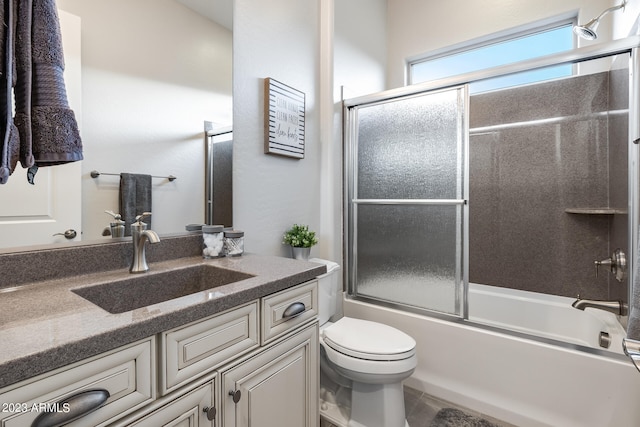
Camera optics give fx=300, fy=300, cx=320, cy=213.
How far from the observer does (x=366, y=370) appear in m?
1.33

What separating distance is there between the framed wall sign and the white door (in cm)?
82

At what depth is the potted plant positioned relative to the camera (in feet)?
5.75

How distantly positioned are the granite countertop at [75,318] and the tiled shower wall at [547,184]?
2082 millimetres

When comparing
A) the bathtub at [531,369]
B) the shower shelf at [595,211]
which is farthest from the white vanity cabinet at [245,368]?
the shower shelf at [595,211]

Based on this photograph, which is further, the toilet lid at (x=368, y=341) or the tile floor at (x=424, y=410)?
the tile floor at (x=424, y=410)

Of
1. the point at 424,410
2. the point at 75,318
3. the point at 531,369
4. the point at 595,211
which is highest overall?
the point at 595,211

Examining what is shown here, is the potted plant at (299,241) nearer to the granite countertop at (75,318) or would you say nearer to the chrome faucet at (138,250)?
the granite countertop at (75,318)

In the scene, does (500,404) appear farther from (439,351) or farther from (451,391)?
(439,351)

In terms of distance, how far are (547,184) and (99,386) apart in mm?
2774

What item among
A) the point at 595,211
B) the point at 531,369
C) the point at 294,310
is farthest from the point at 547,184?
the point at 294,310

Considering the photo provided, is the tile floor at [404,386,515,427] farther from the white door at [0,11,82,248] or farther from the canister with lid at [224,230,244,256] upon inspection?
the white door at [0,11,82,248]

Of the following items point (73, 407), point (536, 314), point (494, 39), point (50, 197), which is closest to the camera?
point (73, 407)

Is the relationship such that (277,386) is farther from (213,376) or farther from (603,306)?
(603,306)

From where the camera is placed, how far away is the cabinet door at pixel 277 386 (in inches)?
32.3
